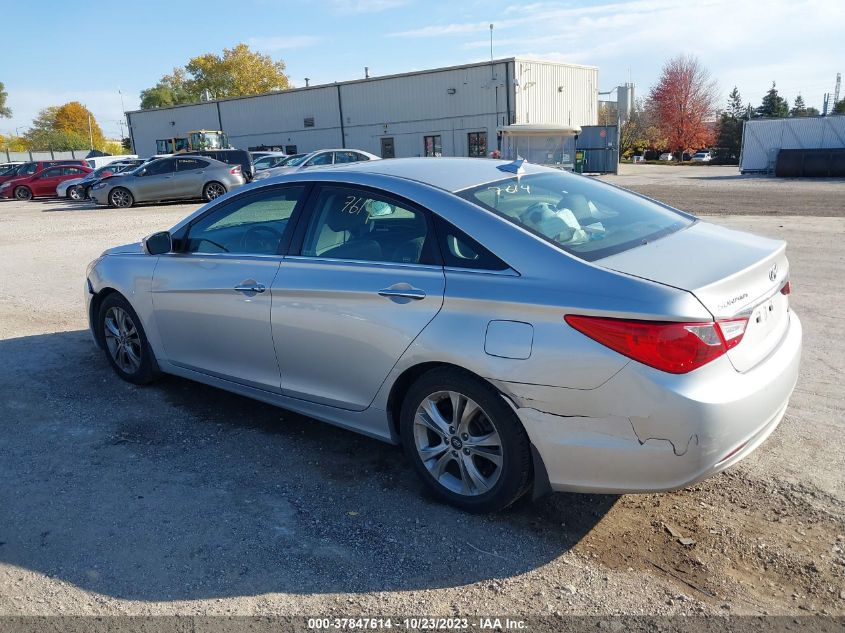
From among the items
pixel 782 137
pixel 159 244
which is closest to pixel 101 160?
pixel 782 137

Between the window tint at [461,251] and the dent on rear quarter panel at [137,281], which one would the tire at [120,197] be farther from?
the window tint at [461,251]

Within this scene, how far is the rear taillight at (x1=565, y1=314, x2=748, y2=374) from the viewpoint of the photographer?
2.72m

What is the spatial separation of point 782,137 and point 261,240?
37237 millimetres

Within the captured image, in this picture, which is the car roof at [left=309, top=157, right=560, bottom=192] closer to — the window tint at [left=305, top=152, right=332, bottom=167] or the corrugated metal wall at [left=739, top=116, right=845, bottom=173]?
the window tint at [left=305, top=152, right=332, bottom=167]

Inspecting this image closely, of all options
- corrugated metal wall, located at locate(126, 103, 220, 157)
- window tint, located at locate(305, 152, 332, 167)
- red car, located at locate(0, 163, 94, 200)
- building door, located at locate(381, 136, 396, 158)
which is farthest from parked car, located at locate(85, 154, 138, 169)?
window tint, located at locate(305, 152, 332, 167)

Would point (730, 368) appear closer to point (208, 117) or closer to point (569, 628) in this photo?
point (569, 628)

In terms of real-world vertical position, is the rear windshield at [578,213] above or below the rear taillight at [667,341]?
above

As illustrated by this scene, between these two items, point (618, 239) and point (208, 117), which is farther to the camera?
point (208, 117)

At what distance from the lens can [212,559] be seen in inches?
122

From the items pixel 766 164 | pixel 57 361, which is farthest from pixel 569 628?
pixel 766 164

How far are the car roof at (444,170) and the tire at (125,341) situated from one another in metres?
1.97

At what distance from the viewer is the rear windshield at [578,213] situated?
10.9 ft

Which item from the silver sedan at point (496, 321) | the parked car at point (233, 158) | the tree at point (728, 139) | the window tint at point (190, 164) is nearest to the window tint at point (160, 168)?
the window tint at point (190, 164)

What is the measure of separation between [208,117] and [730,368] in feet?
178
